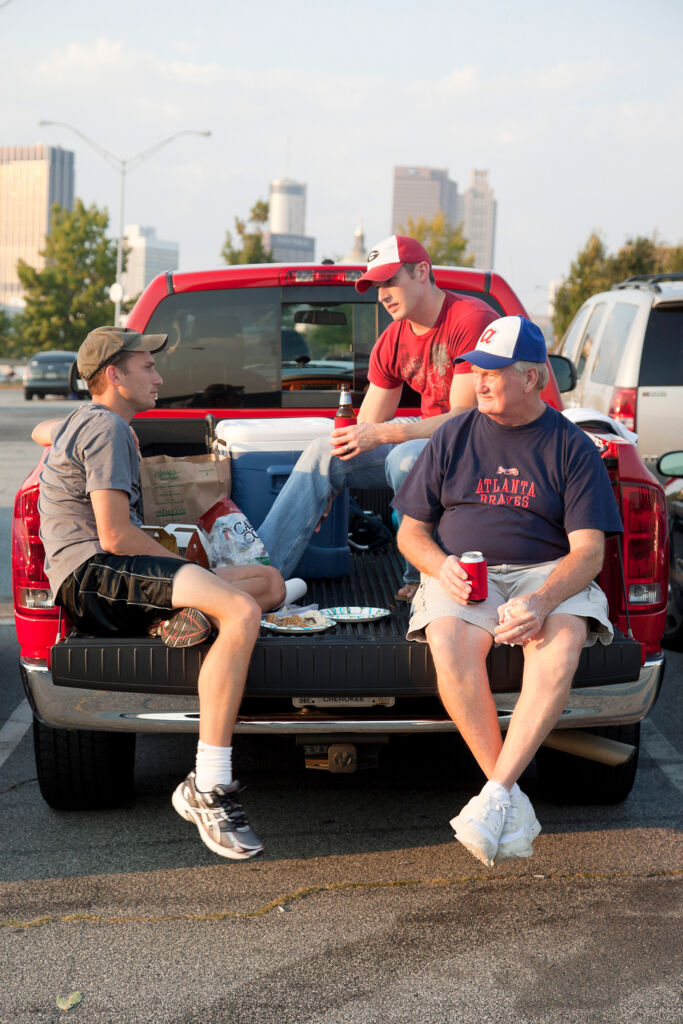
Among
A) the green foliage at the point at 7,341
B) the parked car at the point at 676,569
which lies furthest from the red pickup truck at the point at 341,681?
the green foliage at the point at 7,341

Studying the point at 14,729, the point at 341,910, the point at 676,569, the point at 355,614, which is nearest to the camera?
the point at 341,910

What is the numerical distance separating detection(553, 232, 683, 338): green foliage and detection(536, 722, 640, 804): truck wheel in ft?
115

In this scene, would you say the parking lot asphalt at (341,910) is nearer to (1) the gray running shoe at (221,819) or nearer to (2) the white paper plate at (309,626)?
(1) the gray running shoe at (221,819)

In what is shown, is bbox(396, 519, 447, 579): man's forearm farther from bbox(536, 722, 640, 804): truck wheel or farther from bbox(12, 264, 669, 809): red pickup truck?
bbox(536, 722, 640, 804): truck wheel

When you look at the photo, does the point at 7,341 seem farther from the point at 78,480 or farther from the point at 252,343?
the point at 78,480

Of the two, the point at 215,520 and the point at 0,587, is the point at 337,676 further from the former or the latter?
the point at 0,587

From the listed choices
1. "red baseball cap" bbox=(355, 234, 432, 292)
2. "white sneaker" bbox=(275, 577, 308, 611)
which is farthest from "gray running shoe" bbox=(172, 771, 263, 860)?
"red baseball cap" bbox=(355, 234, 432, 292)

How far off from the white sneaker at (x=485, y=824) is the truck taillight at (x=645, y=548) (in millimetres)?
925

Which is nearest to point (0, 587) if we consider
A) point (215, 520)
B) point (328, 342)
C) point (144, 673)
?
point (328, 342)

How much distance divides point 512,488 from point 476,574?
1.32ft

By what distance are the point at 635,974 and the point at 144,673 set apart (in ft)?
5.37

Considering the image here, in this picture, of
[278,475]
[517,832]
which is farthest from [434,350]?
[517,832]

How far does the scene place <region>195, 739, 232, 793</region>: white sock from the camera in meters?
3.63

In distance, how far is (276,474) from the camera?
4.80 meters
